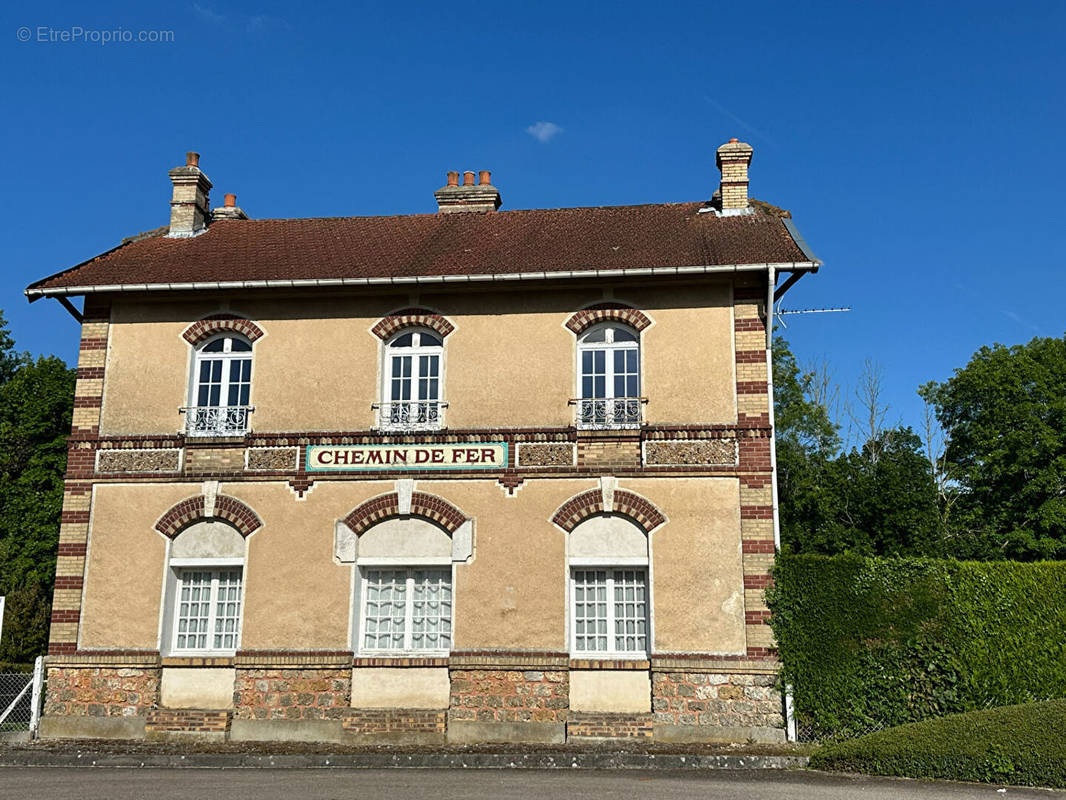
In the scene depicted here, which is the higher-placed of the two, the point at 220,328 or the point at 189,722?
the point at 220,328

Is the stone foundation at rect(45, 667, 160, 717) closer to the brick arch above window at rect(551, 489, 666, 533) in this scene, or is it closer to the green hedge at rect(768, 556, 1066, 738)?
the brick arch above window at rect(551, 489, 666, 533)

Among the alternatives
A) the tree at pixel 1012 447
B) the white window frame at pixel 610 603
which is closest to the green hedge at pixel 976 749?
the white window frame at pixel 610 603

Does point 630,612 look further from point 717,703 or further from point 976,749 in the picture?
point 976,749

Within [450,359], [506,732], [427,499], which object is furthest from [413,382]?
[506,732]

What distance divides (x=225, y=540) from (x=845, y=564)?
343 inches

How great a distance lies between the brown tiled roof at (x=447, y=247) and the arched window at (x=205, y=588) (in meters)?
3.83

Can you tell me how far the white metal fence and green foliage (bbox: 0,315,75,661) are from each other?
8.96 meters

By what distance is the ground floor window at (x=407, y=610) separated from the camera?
47.2 ft

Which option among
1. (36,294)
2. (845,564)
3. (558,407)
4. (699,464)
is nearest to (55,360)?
(36,294)

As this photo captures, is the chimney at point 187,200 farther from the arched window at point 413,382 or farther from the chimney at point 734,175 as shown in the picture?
the chimney at point 734,175

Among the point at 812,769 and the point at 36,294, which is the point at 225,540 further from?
the point at 812,769

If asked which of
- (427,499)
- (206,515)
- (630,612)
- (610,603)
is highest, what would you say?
(427,499)

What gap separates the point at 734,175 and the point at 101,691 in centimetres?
1256

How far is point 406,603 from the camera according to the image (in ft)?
47.7
